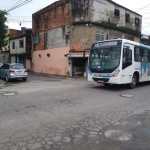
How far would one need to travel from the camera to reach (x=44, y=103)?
23.6ft

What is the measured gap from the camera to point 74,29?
19.3m

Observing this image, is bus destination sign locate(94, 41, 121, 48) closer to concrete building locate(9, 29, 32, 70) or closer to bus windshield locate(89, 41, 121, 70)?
bus windshield locate(89, 41, 121, 70)

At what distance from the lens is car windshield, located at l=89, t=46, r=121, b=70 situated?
9.76m

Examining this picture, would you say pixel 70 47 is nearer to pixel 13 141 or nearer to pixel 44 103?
pixel 44 103

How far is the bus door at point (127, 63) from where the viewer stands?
9.84 meters

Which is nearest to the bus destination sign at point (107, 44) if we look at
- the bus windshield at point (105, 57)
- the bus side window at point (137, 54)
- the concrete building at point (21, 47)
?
the bus windshield at point (105, 57)

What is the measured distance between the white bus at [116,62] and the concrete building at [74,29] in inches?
287

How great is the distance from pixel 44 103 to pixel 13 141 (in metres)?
3.43

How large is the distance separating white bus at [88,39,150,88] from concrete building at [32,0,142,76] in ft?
23.9

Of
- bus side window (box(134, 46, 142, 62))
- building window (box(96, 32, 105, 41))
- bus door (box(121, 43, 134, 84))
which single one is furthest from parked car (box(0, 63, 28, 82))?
bus side window (box(134, 46, 142, 62))

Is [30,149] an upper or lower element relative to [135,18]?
lower

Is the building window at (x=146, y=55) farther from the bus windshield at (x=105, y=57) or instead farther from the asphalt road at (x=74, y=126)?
the asphalt road at (x=74, y=126)

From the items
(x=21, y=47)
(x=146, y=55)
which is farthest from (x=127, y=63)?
(x=21, y=47)

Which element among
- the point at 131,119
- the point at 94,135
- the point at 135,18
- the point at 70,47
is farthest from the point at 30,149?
the point at 135,18
